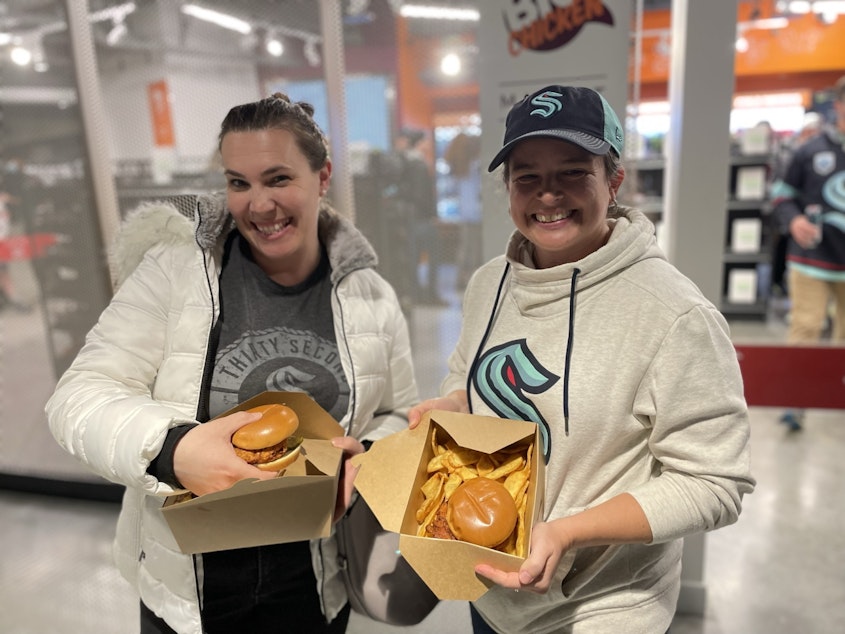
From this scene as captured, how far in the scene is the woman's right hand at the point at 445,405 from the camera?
4.19 feet

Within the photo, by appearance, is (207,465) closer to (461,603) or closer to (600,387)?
(600,387)

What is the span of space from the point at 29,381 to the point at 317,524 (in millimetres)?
3118

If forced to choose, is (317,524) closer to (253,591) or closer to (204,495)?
(204,495)

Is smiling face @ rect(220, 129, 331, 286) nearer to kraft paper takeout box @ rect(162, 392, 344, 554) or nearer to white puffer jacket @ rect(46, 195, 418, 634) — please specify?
white puffer jacket @ rect(46, 195, 418, 634)

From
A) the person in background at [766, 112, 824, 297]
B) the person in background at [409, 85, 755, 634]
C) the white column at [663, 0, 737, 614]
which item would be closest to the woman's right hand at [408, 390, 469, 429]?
the person in background at [409, 85, 755, 634]

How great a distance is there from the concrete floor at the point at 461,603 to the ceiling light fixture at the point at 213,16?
1598mm

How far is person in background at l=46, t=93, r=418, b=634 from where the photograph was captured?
129cm

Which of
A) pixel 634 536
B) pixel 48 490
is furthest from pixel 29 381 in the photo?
pixel 634 536

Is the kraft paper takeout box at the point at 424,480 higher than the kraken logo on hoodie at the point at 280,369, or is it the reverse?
the kraken logo on hoodie at the point at 280,369

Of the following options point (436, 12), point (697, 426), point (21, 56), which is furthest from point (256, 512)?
point (21, 56)

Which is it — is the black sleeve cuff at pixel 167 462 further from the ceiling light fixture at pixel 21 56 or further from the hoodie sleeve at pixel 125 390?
the ceiling light fixture at pixel 21 56

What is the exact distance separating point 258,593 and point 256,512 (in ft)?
1.40

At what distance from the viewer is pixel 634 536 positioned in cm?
104

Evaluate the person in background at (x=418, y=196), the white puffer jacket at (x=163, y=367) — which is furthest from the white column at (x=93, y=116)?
the white puffer jacket at (x=163, y=367)
